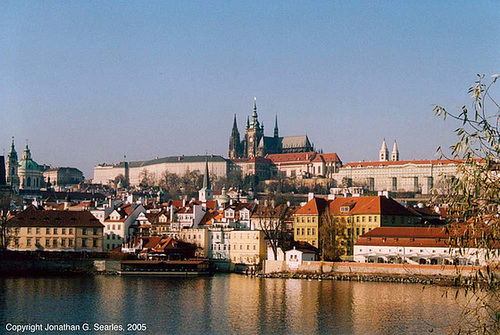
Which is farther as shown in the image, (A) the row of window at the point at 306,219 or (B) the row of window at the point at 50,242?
(B) the row of window at the point at 50,242

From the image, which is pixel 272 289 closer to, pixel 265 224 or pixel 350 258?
pixel 350 258

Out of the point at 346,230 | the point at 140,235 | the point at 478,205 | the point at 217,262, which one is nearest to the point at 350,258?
the point at 346,230

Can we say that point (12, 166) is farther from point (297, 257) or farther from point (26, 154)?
point (297, 257)

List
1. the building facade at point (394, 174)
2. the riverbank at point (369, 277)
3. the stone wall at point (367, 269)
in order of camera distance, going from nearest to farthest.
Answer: the riverbank at point (369, 277) → the stone wall at point (367, 269) → the building facade at point (394, 174)

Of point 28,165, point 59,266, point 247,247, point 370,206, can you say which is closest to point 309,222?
point 370,206

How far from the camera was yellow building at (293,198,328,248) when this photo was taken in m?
57.3

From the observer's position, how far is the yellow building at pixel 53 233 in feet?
196

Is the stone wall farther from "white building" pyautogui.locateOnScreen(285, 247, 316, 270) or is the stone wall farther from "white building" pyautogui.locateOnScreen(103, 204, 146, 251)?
"white building" pyautogui.locateOnScreen(103, 204, 146, 251)

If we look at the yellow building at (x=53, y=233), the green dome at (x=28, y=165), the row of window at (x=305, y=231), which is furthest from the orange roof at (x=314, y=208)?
the green dome at (x=28, y=165)

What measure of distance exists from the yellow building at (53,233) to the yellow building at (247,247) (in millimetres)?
10060

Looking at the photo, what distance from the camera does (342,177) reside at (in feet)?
611

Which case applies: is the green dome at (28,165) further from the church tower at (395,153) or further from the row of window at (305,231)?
the row of window at (305,231)

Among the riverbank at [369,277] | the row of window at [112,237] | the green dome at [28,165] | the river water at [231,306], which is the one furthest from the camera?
the green dome at [28,165]

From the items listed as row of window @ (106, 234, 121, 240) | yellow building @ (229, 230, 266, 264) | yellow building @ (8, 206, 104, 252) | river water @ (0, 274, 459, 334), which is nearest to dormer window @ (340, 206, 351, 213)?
yellow building @ (229, 230, 266, 264)
